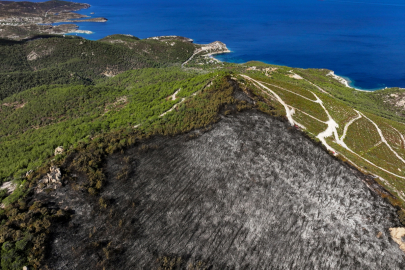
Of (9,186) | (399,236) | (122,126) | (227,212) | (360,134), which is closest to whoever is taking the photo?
(399,236)

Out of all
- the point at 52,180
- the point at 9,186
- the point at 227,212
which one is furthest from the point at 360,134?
the point at 9,186

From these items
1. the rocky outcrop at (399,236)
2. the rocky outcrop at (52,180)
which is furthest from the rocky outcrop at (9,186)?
the rocky outcrop at (399,236)

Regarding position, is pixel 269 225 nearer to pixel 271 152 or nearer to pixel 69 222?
pixel 271 152

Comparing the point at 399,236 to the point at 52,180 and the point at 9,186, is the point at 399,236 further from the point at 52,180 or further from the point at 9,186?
the point at 9,186

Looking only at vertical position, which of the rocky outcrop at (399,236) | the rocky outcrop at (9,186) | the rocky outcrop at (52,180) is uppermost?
the rocky outcrop at (52,180)

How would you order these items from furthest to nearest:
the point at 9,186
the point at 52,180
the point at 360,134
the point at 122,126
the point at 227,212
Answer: the point at 360,134 → the point at 122,126 → the point at 9,186 → the point at 52,180 → the point at 227,212

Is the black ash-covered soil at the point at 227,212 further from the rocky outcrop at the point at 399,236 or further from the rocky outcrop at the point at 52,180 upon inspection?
the rocky outcrop at the point at 52,180

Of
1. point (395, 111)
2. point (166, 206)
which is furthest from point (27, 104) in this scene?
point (395, 111)

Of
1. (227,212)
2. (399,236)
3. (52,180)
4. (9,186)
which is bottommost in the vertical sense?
(9,186)
